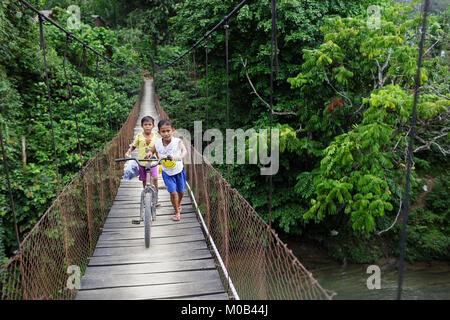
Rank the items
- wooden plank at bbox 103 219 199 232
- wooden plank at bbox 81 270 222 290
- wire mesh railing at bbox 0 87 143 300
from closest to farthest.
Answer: wire mesh railing at bbox 0 87 143 300, wooden plank at bbox 81 270 222 290, wooden plank at bbox 103 219 199 232

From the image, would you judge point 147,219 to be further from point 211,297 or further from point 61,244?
point 211,297

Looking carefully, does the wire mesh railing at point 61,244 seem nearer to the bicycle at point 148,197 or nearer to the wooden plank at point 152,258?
the wooden plank at point 152,258

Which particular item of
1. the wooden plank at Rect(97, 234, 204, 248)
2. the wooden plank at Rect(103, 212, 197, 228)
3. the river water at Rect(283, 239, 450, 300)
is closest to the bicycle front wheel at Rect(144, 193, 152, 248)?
the wooden plank at Rect(97, 234, 204, 248)

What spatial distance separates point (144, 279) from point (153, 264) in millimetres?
Result: 195

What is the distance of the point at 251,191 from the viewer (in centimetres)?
664

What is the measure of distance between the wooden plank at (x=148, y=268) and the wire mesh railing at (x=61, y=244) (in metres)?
0.12

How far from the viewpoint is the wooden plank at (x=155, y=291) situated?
1982 mm

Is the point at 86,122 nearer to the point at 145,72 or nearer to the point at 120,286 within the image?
the point at 120,286

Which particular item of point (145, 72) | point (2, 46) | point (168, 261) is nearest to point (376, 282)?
point (168, 261)

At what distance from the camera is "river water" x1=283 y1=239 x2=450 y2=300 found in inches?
249

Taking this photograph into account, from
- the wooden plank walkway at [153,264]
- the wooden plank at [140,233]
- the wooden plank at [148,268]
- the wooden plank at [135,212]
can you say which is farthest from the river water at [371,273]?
the wooden plank at [148,268]

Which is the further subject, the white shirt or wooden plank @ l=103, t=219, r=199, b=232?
wooden plank @ l=103, t=219, r=199, b=232

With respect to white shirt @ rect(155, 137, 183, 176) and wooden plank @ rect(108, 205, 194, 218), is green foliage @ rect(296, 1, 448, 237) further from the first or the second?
white shirt @ rect(155, 137, 183, 176)

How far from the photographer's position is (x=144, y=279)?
2.17m
